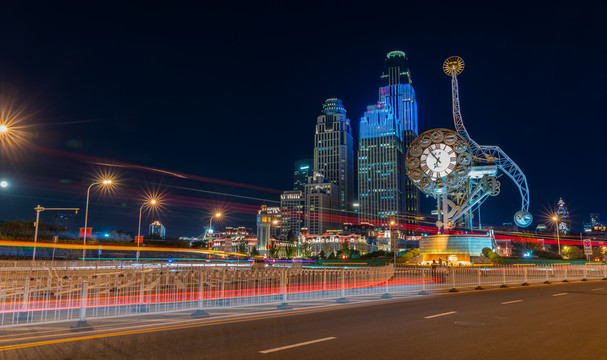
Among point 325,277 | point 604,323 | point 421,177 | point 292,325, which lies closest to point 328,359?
point 292,325

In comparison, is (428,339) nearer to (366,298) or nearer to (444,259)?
(366,298)

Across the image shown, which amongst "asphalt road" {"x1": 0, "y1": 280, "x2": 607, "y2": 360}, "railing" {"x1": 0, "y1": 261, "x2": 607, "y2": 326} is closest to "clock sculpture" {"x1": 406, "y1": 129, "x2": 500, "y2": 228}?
"railing" {"x1": 0, "y1": 261, "x2": 607, "y2": 326}

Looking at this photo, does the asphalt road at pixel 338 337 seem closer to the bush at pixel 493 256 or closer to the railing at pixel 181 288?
the railing at pixel 181 288

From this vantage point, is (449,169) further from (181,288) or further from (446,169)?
(181,288)

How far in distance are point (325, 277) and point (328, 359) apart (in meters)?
12.5

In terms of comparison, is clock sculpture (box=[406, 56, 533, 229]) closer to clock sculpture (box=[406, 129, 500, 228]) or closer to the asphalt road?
clock sculpture (box=[406, 129, 500, 228])

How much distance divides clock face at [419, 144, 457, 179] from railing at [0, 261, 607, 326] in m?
26.8

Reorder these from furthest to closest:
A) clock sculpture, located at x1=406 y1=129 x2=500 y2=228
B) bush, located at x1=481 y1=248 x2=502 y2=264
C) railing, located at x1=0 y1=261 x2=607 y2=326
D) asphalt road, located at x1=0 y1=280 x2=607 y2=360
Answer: clock sculpture, located at x1=406 y1=129 x2=500 y2=228 → bush, located at x1=481 y1=248 x2=502 y2=264 → railing, located at x1=0 y1=261 x2=607 y2=326 → asphalt road, located at x1=0 y1=280 x2=607 y2=360

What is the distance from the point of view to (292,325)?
38.7 feet

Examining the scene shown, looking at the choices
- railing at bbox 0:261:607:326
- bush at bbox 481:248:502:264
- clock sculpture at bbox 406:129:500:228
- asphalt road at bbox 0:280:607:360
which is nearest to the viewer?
asphalt road at bbox 0:280:607:360

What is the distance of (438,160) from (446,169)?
1781 mm

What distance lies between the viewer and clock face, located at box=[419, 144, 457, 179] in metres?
62.4

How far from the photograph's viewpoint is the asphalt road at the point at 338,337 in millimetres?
8078

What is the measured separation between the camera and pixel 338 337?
32.4 feet
